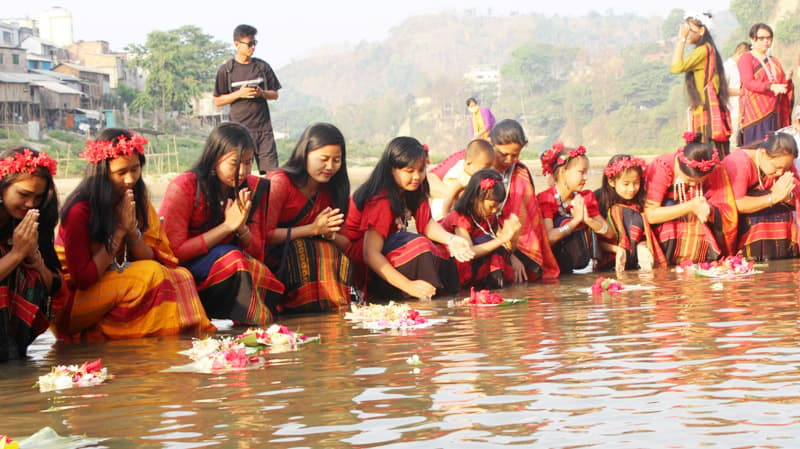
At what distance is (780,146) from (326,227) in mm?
3902

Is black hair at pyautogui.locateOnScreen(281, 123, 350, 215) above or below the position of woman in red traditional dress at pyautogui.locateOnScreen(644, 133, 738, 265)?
above

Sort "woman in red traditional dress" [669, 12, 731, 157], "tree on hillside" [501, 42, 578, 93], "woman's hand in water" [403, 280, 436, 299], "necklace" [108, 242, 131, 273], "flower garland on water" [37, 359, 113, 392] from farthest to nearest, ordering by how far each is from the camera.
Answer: "tree on hillside" [501, 42, 578, 93], "woman in red traditional dress" [669, 12, 731, 157], "woman's hand in water" [403, 280, 436, 299], "necklace" [108, 242, 131, 273], "flower garland on water" [37, 359, 113, 392]

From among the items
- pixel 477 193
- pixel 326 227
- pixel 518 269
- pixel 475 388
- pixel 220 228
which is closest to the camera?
pixel 475 388

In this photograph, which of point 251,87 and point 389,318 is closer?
point 389,318

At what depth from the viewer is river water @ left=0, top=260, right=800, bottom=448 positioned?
372 centimetres

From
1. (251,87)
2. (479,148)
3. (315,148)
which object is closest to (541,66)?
(251,87)

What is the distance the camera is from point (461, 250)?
760cm

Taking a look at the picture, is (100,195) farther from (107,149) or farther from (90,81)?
(90,81)

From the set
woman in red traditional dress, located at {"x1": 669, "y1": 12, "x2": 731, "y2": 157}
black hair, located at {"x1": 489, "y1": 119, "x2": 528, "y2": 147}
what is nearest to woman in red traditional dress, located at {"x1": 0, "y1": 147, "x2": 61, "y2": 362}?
black hair, located at {"x1": 489, "y1": 119, "x2": 528, "y2": 147}

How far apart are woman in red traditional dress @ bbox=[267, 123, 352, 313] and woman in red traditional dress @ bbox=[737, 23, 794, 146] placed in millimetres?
5915

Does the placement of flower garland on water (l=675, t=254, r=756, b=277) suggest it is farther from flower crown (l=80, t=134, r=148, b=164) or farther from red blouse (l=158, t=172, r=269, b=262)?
flower crown (l=80, t=134, r=148, b=164)

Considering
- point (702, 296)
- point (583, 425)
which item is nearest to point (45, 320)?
point (583, 425)

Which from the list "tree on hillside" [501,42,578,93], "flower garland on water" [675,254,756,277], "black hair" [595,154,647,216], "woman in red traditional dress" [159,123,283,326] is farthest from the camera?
"tree on hillside" [501,42,578,93]

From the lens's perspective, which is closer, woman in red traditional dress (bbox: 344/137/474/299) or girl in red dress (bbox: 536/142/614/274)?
woman in red traditional dress (bbox: 344/137/474/299)
